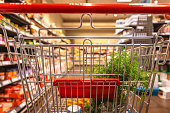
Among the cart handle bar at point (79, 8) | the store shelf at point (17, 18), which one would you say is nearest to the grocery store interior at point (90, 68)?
the cart handle bar at point (79, 8)

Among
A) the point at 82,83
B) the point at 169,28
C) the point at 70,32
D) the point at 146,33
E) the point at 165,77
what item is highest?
the point at 70,32

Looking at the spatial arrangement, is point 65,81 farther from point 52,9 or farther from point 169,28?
point 169,28

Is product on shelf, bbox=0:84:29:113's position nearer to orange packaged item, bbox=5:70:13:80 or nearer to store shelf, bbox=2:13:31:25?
orange packaged item, bbox=5:70:13:80

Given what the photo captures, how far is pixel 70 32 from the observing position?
339 inches

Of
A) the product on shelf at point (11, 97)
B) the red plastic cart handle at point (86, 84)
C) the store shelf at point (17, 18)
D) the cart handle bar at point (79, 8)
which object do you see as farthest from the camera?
the store shelf at point (17, 18)

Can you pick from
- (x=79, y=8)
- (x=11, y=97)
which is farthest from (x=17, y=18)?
(x=79, y=8)

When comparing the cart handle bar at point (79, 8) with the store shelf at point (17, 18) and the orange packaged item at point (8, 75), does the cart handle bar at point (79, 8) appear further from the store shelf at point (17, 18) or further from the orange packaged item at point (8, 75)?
the store shelf at point (17, 18)

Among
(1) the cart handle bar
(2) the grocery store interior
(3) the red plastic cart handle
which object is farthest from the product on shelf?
(1) the cart handle bar

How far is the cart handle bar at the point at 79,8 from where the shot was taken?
0.48 meters

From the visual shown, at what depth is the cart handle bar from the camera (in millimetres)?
479

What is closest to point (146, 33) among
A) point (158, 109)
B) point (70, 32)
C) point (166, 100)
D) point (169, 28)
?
point (169, 28)

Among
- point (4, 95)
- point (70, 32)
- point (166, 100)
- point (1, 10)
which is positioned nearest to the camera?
point (1, 10)

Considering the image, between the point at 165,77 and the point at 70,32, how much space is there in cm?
715

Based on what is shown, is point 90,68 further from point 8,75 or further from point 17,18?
point 17,18
